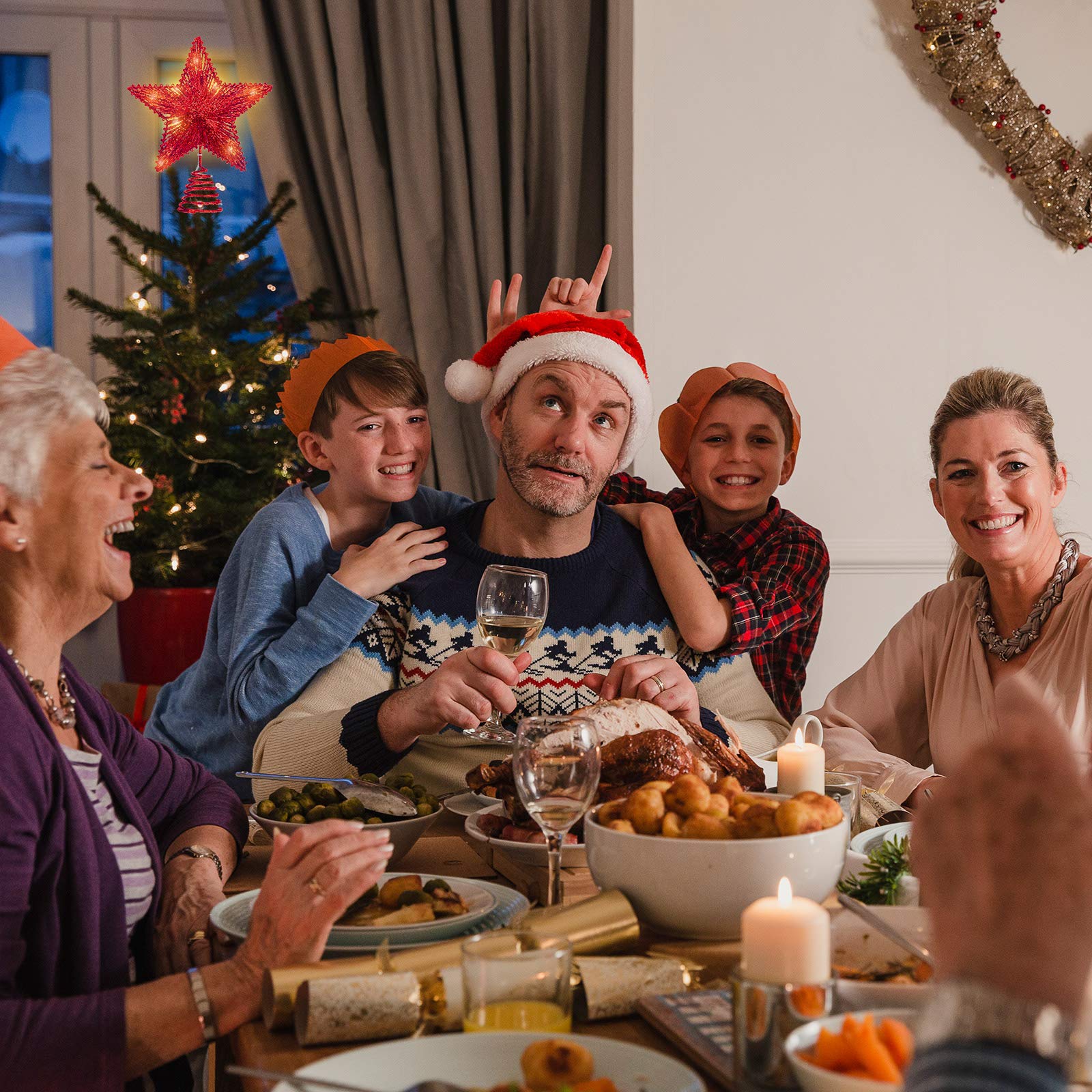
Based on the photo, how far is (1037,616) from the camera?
2.12 metres

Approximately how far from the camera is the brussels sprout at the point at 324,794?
1.36 m

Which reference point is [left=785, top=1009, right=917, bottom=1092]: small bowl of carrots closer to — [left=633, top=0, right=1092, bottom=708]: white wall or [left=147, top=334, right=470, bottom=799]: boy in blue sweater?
[left=147, top=334, right=470, bottom=799]: boy in blue sweater

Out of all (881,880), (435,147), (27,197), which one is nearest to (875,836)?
(881,880)

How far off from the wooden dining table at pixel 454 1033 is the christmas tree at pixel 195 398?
162 centimetres

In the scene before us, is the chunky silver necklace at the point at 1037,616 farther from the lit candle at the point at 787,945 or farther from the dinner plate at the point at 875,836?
the lit candle at the point at 787,945

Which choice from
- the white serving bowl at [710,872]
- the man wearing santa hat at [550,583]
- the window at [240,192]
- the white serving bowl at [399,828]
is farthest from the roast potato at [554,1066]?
the window at [240,192]

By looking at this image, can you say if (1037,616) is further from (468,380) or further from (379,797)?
(379,797)

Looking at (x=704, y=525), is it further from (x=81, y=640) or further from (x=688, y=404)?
(x=81, y=640)

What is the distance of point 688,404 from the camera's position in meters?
2.66

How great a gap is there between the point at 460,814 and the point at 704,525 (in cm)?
131

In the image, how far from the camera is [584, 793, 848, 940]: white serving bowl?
38.7 inches

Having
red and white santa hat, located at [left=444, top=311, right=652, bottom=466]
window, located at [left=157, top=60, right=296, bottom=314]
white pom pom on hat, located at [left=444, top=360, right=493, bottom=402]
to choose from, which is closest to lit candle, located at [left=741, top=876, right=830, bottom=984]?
red and white santa hat, located at [left=444, top=311, right=652, bottom=466]

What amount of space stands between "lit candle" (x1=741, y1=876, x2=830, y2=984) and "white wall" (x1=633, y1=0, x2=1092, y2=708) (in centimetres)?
241

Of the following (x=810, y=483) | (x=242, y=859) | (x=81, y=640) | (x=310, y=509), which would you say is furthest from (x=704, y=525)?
(x=81, y=640)
